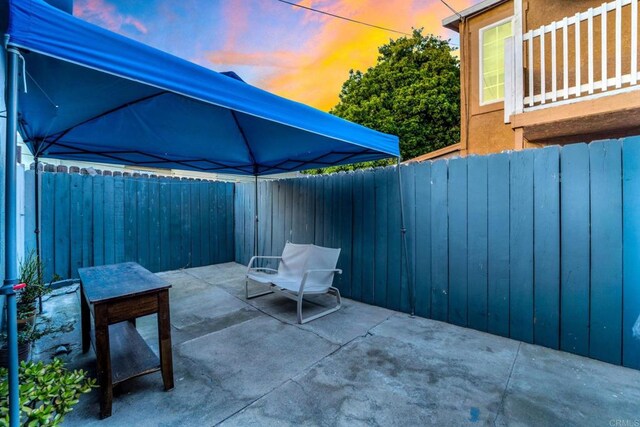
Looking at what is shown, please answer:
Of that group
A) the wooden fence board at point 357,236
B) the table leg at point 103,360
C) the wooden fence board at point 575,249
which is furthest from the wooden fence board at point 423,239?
the table leg at point 103,360

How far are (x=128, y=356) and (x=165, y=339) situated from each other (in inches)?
15.3

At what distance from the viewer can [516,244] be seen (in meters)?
2.62

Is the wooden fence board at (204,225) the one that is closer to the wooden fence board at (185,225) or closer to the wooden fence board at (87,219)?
the wooden fence board at (185,225)

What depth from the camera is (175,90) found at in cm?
148

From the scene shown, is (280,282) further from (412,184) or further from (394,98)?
(394,98)

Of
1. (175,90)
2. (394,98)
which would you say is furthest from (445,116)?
(175,90)

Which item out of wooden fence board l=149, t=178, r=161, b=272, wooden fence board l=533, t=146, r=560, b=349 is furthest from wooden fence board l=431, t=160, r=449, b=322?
wooden fence board l=149, t=178, r=161, b=272

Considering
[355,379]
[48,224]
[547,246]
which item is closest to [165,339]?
[355,379]

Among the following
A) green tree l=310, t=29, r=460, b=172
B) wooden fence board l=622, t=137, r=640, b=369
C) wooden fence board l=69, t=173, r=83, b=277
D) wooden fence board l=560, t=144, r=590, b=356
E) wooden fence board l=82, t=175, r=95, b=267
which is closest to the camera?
wooden fence board l=622, t=137, r=640, b=369

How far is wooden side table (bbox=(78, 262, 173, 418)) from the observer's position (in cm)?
165

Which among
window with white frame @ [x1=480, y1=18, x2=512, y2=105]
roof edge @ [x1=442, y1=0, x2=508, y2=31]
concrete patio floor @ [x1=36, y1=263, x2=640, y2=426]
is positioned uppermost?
roof edge @ [x1=442, y1=0, x2=508, y2=31]

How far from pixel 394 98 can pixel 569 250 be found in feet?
33.7

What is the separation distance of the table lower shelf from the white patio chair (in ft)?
4.56

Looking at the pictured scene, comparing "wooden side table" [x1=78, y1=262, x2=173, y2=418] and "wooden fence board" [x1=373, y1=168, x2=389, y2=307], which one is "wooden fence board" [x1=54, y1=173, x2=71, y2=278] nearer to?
"wooden side table" [x1=78, y1=262, x2=173, y2=418]
